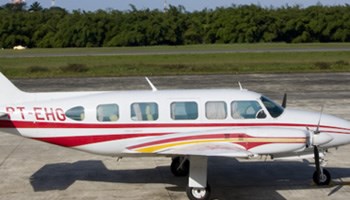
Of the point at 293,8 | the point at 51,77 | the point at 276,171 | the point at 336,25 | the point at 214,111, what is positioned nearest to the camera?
the point at 214,111

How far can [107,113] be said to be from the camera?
44.1 ft

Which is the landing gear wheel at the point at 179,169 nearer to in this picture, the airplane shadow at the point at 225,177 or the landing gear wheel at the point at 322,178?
the airplane shadow at the point at 225,177

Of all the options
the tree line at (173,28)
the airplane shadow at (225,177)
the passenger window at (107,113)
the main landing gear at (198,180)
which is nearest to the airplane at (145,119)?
the passenger window at (107,113)

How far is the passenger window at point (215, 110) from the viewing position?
13.3m

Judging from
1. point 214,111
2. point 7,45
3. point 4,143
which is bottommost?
point 7,45

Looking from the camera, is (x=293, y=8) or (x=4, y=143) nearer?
(x=4, y=143)

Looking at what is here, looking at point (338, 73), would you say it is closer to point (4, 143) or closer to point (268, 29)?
point (4, 143)

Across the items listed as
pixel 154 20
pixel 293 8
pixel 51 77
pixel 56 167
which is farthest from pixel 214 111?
pixel 293 8

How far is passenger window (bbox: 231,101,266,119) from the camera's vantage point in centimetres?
1328

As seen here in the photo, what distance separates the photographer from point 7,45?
84.5m

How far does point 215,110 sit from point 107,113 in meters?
2.57

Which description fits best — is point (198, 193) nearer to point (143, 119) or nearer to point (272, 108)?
point (143, 119)

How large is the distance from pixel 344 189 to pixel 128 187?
5.23 metres

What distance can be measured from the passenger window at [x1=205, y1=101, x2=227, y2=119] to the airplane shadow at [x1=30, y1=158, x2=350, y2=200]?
5.98 ft
